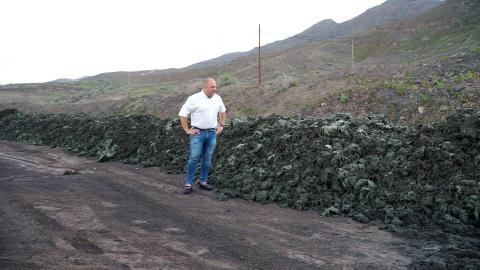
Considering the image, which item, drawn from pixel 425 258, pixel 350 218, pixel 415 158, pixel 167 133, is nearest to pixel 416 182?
pixel 415 158

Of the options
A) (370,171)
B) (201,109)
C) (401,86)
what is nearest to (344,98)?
(401,86)

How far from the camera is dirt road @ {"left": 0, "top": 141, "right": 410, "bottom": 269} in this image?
4.31 metres

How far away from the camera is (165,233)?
5148 millimetres

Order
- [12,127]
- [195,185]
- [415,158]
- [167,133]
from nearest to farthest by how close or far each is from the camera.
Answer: [415,158] → [195,185] → [167,133] → [12,127]

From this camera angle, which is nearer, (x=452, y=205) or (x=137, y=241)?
(x=137, y=241)

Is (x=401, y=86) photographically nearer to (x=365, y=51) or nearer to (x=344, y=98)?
(x=344, y=98)

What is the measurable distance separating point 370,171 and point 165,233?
337 cm

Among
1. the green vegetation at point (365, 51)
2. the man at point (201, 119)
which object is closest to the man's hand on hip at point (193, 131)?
the man at point (201, 119)

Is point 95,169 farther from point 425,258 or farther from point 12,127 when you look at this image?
point 12,127

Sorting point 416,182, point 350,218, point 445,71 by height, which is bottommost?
point 350,218

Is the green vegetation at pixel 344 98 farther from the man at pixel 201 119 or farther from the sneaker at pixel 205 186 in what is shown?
the sneaker at pixel 205 186

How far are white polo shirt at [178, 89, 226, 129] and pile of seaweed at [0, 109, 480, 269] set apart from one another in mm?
1250

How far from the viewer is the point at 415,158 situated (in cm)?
662

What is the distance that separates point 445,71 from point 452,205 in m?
10.0
